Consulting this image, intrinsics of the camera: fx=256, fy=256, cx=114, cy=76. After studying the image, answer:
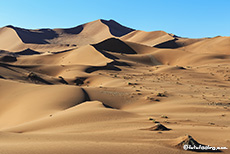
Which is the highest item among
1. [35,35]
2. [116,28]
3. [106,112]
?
[116,28]

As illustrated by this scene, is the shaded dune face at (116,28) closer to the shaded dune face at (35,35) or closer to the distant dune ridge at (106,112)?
the shaded dune face at (35,35)

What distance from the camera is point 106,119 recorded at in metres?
7.93

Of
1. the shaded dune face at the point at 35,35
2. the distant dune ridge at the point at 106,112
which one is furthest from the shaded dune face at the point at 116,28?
the distant dune ridge at the point at 106,112

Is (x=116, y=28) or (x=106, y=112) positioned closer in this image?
(x=106, y=112)

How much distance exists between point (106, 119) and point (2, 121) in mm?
5044

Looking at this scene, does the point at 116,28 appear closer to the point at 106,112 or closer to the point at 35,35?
the point at 35,35

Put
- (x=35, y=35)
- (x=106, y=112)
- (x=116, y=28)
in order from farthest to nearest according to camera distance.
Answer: (x=116, y=28) < (x=35, y=35) < (x=106, y=112)

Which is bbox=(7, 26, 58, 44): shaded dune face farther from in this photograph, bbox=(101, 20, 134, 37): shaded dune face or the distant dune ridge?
the distant dune ridge

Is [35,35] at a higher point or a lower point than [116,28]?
lower

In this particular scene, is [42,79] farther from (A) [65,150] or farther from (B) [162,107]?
(A) [65,150]

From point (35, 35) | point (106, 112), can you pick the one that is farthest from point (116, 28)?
point (106, 112)

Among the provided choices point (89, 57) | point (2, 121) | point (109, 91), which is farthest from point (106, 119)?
point (89, 57)

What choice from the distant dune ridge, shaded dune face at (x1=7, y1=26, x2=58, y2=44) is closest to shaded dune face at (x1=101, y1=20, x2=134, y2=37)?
shaded dune face at (x1=7, y1=26, x2=58, y2=44)

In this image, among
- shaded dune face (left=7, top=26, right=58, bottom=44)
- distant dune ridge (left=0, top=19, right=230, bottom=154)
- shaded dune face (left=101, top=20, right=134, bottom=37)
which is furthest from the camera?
shaded dune face (left=101, top=20, right=134, bottom=37)
